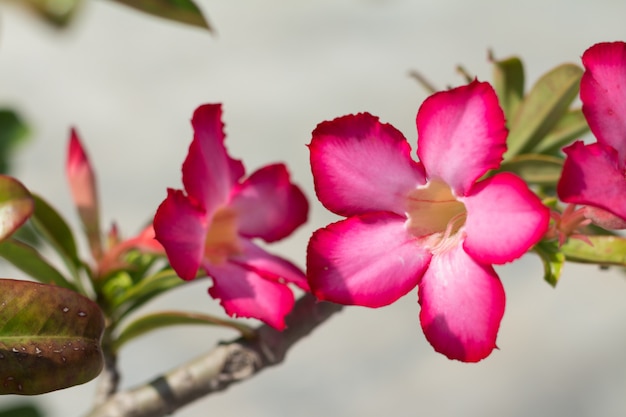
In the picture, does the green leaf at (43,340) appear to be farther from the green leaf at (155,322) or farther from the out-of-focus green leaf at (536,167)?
the out-of-focus green leaf at (536,167)

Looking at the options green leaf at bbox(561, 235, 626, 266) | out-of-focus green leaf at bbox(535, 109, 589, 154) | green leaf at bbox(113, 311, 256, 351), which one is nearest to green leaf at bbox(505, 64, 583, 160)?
out-of-focus green leaf at bbox(535, 109, 589, 154)

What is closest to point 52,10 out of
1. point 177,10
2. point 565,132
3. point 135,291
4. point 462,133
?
point 177,10

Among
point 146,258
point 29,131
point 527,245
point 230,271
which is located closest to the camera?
point 527,245

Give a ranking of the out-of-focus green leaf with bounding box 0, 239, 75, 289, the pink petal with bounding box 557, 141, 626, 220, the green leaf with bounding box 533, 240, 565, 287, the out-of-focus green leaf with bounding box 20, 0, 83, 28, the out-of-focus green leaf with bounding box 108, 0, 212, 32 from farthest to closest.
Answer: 1. the out-of-focus green leaf with bounding box 20, 0, 83, 28
2. the out-of-focus green leaf with bounding box 108, 0, 212, 32
3. the out-of-focus green leaf with bounding box 0, 239, 75, 289
4. the green leaf with bounding box 533, 240, 565, 287
5. the pink petal with bounding box 557, 141, 626, 220

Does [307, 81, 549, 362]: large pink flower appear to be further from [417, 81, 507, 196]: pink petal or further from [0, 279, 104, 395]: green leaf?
[0, 279, 104, 395]: green leaf

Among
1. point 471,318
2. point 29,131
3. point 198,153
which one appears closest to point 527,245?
point 471,318

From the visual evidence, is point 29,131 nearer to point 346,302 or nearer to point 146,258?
point 146,258
